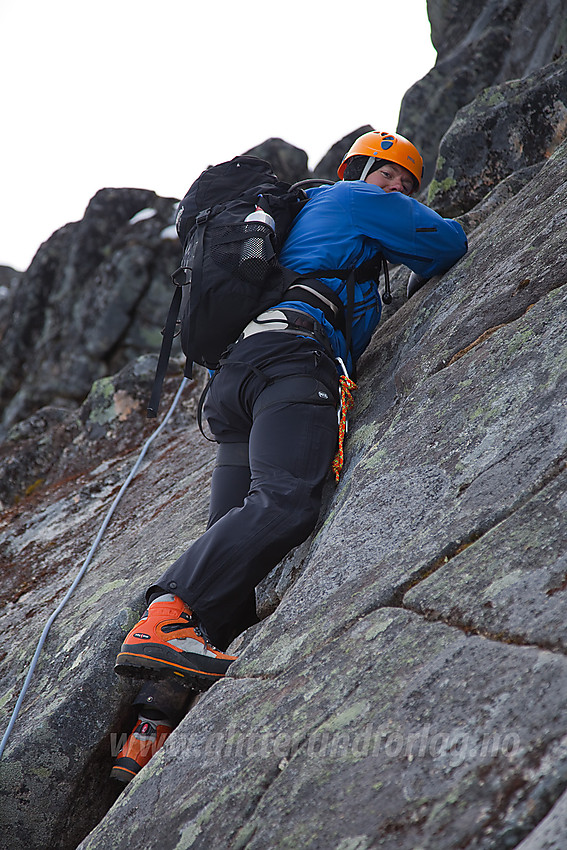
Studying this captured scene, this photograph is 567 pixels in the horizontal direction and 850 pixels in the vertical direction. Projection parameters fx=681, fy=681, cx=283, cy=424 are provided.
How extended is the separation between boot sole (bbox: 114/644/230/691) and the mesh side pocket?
123 inches

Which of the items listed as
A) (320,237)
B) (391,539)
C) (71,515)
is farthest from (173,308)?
(71,515)

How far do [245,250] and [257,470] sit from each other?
1926 millimetres

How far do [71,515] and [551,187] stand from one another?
7851 millimetres

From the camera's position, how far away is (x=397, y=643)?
3.45 metres

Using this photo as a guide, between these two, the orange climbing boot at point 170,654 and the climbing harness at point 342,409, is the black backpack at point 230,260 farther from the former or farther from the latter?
the orange climbing boot at point 170,654

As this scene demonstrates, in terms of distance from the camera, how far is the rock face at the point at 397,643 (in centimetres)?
267

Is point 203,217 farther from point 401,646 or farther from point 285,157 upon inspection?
point 285,157

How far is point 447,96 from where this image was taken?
16578mm

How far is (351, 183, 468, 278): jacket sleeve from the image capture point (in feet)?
20.3

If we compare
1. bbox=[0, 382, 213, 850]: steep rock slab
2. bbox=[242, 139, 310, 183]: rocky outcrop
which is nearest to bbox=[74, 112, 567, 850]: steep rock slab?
bbox=[0, 382, 213, 850]: steep rock slab

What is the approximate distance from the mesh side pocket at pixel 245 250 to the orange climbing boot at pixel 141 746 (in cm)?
376

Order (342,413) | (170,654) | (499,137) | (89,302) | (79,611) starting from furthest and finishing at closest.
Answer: (89,302) → (499,137) → (79,611) → (342,413) → (170,654)

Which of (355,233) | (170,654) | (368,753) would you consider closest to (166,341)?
(355,233)

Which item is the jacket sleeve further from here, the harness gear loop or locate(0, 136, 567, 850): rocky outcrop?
the harness gear loop
